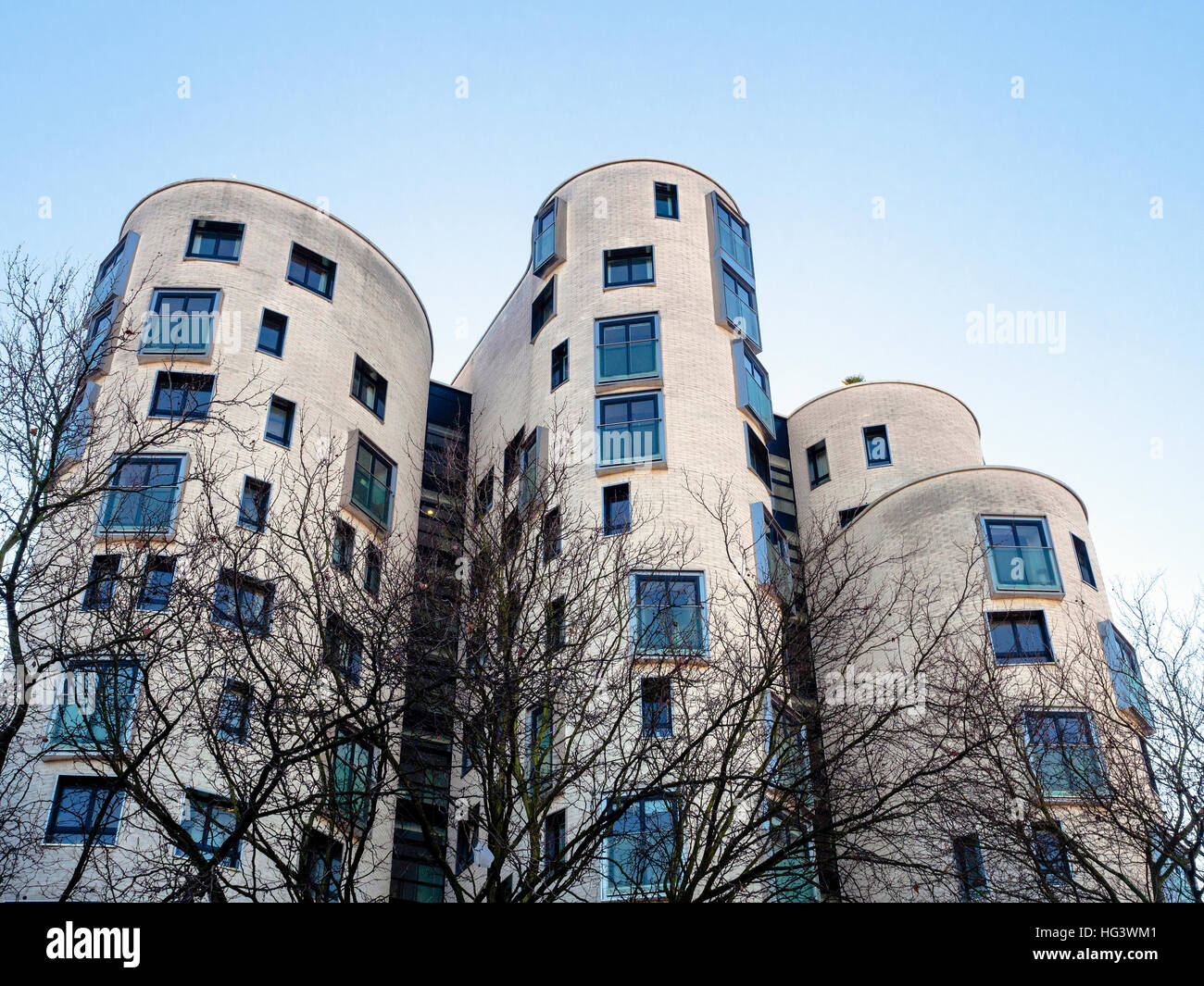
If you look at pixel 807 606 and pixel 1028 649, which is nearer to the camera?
pixel 807 606

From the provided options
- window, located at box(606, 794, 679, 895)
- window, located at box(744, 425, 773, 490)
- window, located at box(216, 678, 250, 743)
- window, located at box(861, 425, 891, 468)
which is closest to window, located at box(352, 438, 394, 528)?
window, located at box(744, 425, 773, 490)

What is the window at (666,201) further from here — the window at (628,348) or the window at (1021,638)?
Result: the window at (1021,638)

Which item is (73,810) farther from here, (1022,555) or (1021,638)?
(1022,555)

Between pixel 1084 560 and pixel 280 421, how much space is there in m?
20.3

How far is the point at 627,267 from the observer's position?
102 ft

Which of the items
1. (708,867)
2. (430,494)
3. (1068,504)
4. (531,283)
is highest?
(531,283)

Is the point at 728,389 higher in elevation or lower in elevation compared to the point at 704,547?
higher

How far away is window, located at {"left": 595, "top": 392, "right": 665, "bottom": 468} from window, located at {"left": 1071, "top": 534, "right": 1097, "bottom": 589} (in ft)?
35.6

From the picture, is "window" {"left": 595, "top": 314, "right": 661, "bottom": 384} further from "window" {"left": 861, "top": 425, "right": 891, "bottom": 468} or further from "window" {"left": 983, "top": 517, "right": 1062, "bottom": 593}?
"window" {"left": 861, "top": 425, "right": 891, "bottom": 468}

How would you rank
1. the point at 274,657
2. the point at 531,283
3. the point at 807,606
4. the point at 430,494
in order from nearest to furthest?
the point at 807,606
the point at 274,657
the point at 430,494
the point at 531,283

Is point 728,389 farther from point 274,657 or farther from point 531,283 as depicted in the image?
point 274,657
